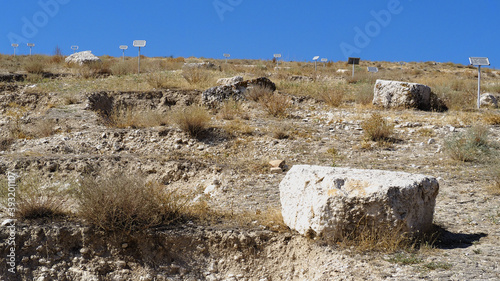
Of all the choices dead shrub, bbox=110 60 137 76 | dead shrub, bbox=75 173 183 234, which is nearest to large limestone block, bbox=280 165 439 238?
dead shrub, bbox=75 173 183 234

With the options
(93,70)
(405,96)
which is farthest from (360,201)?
(93,70)

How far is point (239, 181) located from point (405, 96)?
7.41 metres

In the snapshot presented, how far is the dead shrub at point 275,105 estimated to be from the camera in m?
12.0

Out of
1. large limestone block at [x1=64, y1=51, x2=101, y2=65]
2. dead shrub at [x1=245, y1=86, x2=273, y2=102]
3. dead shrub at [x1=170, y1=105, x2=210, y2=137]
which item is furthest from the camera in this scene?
large limestone block at [x1=64, y1=51, x2=101, y2=65]

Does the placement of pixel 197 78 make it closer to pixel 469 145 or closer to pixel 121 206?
pixel 469 145

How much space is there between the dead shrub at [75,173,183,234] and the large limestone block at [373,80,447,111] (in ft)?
31.1

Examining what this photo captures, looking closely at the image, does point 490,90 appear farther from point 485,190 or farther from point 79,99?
point 79,99

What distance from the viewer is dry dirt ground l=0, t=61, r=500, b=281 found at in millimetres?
4473

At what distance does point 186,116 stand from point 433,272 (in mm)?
6926

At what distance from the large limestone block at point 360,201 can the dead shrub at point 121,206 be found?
1.71m

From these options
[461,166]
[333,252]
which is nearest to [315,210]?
[333,252]

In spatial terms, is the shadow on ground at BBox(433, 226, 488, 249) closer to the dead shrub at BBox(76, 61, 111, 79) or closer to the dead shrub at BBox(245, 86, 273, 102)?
the dead shrub at BBox(245, 86, 273, 102)

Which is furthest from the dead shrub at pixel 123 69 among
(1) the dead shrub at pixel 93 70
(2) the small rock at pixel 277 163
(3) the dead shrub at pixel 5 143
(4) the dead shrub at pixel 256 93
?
(2) the small rock at pixel 277 163

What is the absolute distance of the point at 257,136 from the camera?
9.87 metres
